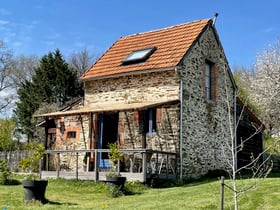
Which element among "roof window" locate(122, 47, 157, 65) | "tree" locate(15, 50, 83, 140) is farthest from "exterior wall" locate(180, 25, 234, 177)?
"tree" locate(15, 50, 83, 140)

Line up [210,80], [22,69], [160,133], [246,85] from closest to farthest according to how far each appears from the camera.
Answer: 1. [160,133]
2. [210,80]
3. [246,85]
4. [22,69]

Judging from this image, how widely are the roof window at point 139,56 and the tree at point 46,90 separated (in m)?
14.3

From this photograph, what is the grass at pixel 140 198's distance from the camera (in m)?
10.7

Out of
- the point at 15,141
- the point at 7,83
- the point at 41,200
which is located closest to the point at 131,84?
the point at 41,200

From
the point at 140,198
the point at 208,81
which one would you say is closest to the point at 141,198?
the point at 140,198

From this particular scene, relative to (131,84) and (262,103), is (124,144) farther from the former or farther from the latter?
(262,103)

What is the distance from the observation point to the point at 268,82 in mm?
29078

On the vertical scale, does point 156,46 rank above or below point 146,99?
above

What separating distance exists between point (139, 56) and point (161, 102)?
3.85 metres

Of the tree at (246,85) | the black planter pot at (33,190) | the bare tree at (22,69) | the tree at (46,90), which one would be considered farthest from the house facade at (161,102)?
the bare tree at (22,69)

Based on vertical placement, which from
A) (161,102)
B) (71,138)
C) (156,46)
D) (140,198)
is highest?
(156,46)

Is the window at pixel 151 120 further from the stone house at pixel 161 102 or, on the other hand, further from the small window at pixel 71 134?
the small window at pixel 71 134

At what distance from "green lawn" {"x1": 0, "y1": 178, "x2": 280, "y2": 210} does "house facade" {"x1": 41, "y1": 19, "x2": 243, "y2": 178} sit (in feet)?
11.7

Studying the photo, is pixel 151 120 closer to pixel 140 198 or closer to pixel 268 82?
pixel 140 198
